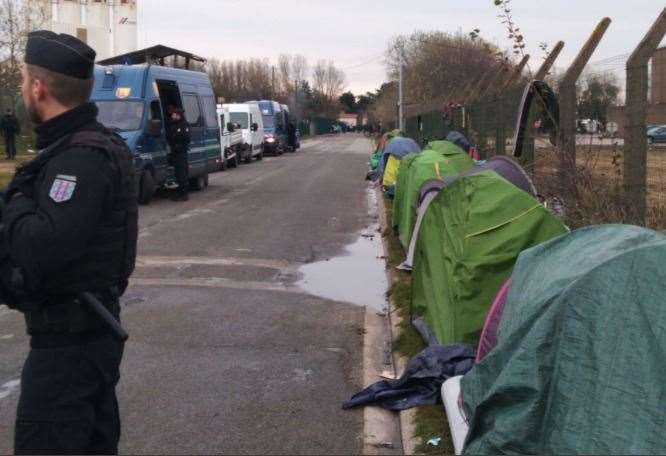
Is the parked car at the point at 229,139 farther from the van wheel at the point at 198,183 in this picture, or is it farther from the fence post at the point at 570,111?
the fence post at the point at 570,111

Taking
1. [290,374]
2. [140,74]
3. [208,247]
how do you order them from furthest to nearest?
[140,74], [208,247], [290,374]

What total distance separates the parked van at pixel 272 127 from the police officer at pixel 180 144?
23359 mm

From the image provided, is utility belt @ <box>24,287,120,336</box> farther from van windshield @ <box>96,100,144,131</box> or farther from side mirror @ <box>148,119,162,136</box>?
van windshield @ <box>96,100,144,131</box>

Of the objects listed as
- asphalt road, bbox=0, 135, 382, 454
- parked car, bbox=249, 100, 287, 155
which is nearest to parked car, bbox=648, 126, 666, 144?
asphalt road, bbox=0, 135, 382, 454

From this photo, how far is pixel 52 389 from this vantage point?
9.17 feet

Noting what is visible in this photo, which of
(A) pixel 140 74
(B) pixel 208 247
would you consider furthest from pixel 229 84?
(B) pixel 208 247

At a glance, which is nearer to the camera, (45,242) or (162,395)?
(45,242)

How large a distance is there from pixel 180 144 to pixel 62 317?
51.1 feet

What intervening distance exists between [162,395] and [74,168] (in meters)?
3.33

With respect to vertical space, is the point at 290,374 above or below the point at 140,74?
below

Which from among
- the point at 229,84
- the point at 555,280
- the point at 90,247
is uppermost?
the point at 229,84

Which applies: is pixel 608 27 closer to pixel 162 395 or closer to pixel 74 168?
pixel 162 395

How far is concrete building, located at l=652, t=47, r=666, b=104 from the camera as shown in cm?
686

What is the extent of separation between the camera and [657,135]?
23.3 ft
